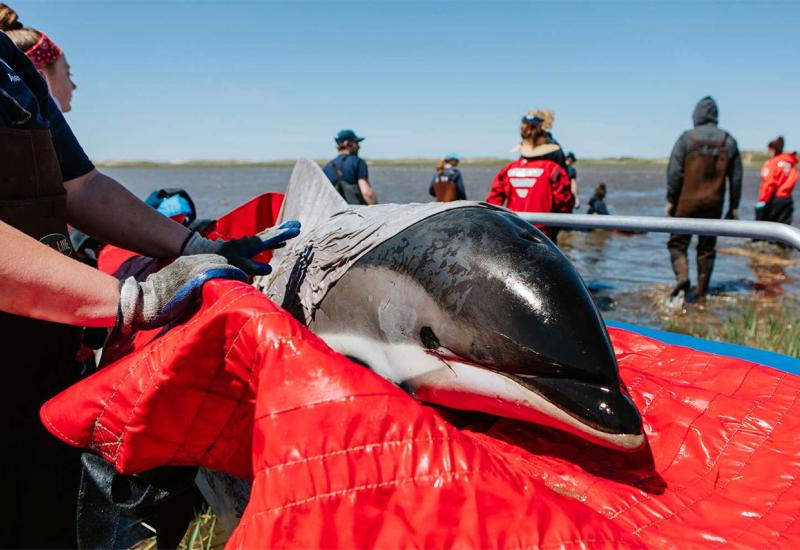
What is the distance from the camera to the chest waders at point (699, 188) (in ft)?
21.4

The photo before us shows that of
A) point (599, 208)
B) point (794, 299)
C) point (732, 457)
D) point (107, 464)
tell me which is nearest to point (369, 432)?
point (107, 464)

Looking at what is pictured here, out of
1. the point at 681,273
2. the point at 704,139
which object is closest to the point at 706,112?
the point at 704,139

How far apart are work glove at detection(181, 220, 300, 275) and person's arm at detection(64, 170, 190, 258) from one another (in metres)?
0.06

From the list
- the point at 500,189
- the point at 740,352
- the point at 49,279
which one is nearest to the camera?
the point at 49,279

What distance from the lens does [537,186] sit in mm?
5531

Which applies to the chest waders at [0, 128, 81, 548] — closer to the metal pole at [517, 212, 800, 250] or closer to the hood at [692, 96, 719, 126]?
the metal pole at [517, 212, 800, 250]

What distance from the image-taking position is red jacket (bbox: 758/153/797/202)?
10594 mm

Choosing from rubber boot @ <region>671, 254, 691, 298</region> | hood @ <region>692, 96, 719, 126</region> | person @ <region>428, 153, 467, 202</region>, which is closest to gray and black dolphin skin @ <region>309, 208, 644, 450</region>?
rubber boot @ <region>671, 254, 691, 298</region>

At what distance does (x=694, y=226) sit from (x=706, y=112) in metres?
4.97

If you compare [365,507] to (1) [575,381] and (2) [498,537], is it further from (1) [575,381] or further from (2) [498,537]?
(1) [575,381]

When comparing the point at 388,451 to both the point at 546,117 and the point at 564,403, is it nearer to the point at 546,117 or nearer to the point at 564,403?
the point at 564,403

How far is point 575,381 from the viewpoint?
1.28m

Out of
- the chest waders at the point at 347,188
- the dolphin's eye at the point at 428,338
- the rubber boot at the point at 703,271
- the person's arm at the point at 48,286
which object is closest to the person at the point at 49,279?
the person's arm at the point at 48,286

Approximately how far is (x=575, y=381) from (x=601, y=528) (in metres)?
0.33
